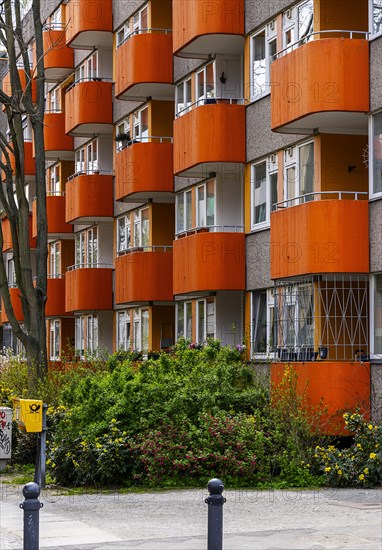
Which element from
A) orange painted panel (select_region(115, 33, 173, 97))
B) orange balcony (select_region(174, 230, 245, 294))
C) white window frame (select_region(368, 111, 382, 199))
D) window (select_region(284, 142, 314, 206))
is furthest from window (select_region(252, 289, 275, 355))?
orange painted panel (select_region(115, 33, 173, 97))

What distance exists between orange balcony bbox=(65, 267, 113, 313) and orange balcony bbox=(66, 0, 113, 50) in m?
7.17

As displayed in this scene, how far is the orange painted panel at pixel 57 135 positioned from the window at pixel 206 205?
527 inches

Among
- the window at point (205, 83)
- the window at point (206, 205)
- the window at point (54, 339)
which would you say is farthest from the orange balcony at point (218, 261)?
the window at point (54, 339)

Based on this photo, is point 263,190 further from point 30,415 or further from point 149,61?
point 30,415

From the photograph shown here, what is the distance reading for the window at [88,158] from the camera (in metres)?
40.3

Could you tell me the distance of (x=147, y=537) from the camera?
565 inches

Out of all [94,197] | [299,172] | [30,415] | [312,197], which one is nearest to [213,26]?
[299,172]

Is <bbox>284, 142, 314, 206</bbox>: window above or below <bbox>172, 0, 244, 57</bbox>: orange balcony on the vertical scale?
below

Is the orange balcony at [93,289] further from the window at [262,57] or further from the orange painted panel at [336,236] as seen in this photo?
the orange painted panel at [336,236]

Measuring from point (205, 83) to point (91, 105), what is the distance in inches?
353

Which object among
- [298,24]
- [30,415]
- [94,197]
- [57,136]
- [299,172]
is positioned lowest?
[30,415]

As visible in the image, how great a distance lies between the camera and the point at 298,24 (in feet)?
82.1

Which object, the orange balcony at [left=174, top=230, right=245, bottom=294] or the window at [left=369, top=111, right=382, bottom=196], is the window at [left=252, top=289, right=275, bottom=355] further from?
the window at [left=369, top=111, right=382, bottom=196]

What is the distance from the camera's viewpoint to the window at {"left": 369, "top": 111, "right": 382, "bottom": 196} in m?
22.1
